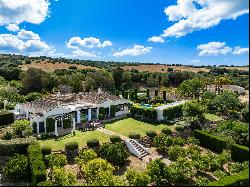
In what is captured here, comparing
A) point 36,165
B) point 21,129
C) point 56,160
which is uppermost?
point 21,129

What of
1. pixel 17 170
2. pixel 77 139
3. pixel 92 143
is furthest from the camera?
pixel 77 139

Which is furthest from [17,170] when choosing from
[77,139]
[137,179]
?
[77,139]

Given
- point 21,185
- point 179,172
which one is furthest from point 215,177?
point 21,185

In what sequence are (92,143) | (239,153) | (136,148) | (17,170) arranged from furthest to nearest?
1. (136,148)
2. (92,143)
3. (239,153)
4. (17,170)

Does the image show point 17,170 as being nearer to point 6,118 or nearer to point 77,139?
point 77,139

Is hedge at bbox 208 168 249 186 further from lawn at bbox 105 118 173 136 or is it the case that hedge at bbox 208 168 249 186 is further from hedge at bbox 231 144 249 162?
lawn at bbox 105 118 173 136

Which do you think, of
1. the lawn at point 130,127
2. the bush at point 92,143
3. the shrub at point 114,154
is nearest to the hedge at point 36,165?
the bush at point 92,143

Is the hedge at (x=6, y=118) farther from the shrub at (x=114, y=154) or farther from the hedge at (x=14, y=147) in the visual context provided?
the shrub at (x=114, y=154)

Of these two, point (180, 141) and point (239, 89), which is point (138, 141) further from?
point (239, 89)
